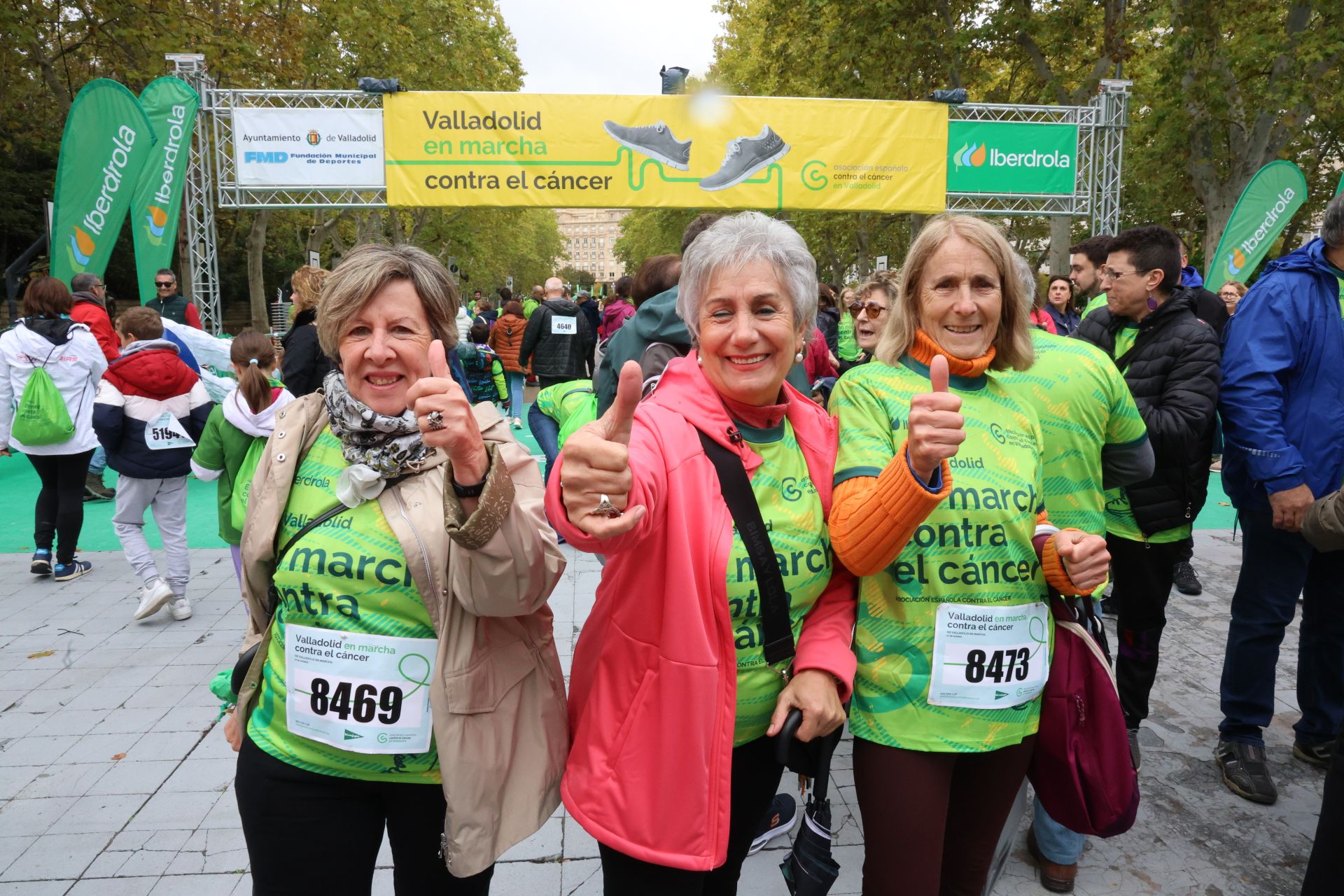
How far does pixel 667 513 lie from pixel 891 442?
23.9 inches

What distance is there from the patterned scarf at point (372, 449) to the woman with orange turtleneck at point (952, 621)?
93cm

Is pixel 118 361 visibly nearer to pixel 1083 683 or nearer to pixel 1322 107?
pixel 1083 683

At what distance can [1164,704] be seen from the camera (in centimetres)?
427

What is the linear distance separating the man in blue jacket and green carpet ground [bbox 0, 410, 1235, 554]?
3.79 meters

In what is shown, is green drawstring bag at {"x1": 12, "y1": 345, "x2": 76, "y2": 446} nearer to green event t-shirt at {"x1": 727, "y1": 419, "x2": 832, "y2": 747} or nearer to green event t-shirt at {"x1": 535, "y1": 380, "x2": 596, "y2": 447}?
green event t-shirt at {"x1": 535, "y1": 380, "x2": 596, "y2": 447}

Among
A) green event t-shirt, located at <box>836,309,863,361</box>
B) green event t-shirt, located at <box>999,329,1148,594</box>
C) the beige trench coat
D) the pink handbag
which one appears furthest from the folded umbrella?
green event t-shirt, located at <box>836,309,863,361</box>

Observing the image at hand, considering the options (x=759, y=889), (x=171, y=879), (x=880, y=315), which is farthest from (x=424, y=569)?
(x=880, y=315)

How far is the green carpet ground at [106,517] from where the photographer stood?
743 cm

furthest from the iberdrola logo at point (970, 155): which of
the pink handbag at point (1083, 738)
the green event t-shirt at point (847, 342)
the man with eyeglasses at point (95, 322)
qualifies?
the pink handbag at point (1083, 738)

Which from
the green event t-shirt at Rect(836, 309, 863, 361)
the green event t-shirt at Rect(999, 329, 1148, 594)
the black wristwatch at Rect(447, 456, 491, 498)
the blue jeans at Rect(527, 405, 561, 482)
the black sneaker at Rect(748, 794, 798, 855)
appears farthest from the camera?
the blue jeans at Rect(527, 405, 561, 482)

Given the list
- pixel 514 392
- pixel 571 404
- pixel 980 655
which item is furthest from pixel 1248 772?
pixel 514 392

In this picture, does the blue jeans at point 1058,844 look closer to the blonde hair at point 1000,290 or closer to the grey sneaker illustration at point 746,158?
the blonde hair at point 1000,290

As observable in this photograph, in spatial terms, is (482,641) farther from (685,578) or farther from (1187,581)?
(1187,581)

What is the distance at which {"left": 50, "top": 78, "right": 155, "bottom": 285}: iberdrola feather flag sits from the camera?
9273mm
